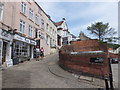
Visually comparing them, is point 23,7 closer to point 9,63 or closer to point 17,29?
point 17,29

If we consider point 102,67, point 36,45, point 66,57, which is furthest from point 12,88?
point 36,45

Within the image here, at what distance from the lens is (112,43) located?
53.5 feet

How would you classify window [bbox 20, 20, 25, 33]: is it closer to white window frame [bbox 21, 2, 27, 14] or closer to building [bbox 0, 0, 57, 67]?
building [bbox 0, 0, 57, 67]

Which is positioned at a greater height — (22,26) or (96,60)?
(22,26)

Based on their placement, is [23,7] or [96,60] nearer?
[96,60]

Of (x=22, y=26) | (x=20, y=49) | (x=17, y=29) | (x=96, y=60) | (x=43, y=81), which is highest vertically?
(x=22, y=26)

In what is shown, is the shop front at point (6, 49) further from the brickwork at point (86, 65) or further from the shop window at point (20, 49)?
the brickwork at point (86, 65)

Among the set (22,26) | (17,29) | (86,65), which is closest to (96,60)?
(86,65)

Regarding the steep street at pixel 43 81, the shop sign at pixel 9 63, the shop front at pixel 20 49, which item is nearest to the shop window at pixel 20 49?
the shop front at pixel 20 49

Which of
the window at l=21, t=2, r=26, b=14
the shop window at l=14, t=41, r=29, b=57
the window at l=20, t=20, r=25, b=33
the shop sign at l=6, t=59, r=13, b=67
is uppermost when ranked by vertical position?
the window at l=21, t=2, r=26, b=14

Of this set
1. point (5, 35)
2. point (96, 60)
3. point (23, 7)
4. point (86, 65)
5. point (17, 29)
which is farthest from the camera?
point (23, 7)

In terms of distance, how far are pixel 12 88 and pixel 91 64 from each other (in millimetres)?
5789

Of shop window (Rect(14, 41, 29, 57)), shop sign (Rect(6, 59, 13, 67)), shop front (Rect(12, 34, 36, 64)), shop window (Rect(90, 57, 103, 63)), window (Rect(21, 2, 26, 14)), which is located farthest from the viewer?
window (Rect(21, 2, 26, 14))

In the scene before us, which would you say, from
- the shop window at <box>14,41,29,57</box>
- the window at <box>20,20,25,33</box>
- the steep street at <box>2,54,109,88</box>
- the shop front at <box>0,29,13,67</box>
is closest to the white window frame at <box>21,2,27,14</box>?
the window at <box>20,20,25,33</box>
